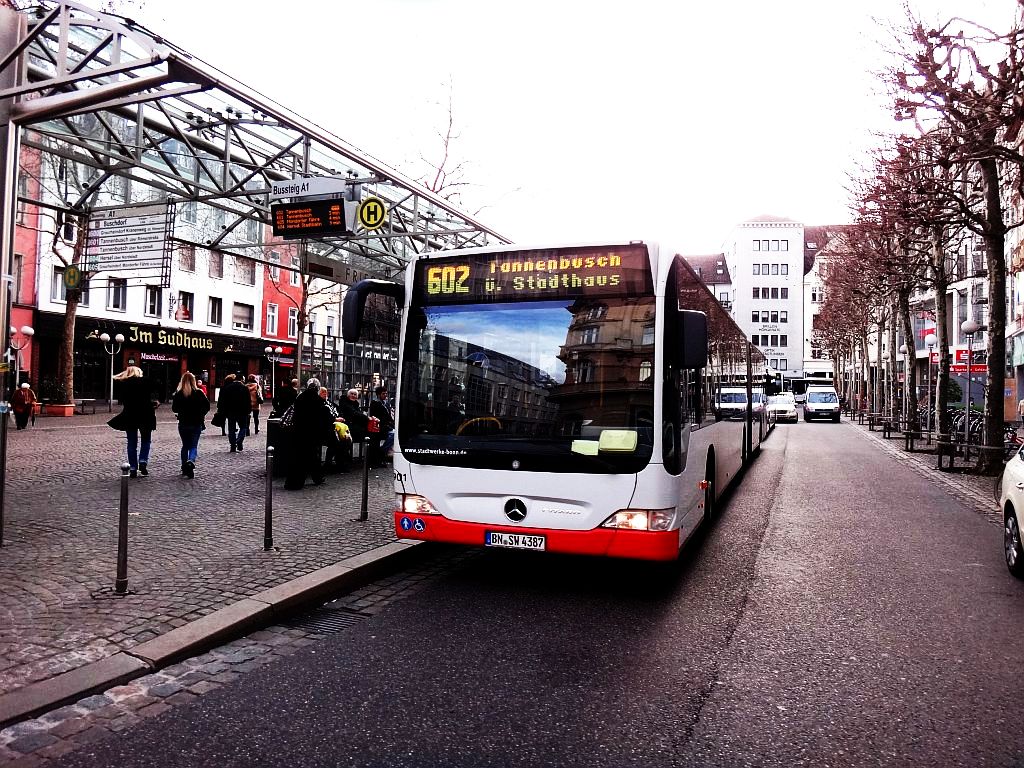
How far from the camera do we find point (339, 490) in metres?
10.9

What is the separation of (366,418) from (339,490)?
2.87m

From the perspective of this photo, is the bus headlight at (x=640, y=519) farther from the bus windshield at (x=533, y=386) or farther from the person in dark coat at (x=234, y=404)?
the person in dark coat at (x=234, y=404)

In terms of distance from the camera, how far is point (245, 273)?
4572 centimetres

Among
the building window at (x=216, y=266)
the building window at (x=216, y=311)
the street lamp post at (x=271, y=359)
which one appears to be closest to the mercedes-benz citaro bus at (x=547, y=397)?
the street lamp post at (x=271, y=359)

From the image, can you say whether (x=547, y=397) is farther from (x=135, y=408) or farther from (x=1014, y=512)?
(x=135, y=408)

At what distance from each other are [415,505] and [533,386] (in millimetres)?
1395

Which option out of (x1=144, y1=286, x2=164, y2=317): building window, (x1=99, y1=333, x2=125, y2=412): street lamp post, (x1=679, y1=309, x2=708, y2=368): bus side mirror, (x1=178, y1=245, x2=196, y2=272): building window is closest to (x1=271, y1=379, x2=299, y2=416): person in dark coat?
(x1=679, y1=309, x2=708, y2=368): bus side mirror

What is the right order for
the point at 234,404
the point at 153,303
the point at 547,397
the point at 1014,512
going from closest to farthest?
the point at 547,397, the point at 1014,512, the point at 234,404, the point at 153,303

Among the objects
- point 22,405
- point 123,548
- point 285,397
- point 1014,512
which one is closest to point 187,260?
point 22,405

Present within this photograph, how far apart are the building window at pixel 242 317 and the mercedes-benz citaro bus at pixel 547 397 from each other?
41124 millimetres

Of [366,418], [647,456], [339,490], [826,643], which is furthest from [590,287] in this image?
[366,418]

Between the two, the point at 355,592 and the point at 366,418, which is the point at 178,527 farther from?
the point at 366,418

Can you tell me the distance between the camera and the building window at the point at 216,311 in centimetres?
4334

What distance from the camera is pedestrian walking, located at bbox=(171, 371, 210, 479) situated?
467 inches
